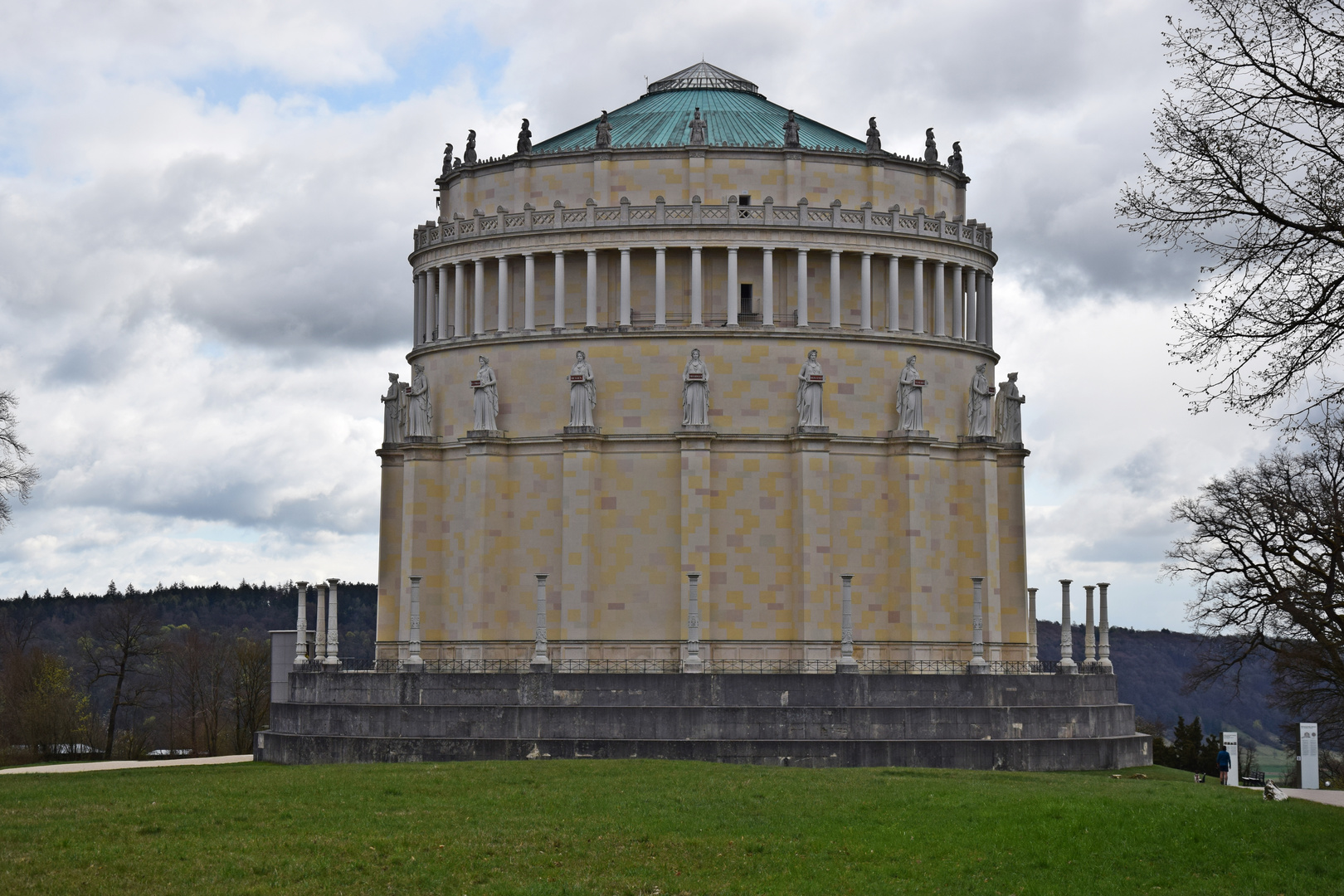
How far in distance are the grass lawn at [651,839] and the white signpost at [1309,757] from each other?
48.2 ft

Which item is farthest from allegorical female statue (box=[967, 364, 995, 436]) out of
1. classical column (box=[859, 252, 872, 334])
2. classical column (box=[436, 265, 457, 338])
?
classical column (box=[436, 265, 457, 338])

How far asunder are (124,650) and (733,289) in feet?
157

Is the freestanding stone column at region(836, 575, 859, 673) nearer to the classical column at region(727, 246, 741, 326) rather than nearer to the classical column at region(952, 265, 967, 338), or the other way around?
the classical column at region(727, 246, 741, 326)

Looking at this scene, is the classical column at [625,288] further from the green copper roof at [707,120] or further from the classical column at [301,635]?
the classical column at [301,635]

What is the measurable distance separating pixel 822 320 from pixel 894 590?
10699 millimetres

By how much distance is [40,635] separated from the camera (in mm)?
158375

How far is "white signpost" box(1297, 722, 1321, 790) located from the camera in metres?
52.6

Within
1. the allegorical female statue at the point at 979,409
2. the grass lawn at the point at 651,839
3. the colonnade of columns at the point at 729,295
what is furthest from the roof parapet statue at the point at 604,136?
the grass lawn at the point at 651,839

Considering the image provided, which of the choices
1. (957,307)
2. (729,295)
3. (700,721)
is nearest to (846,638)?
(700,721)

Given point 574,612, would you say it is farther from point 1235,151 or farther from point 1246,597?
point 1235,151

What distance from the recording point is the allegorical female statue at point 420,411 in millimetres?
64000

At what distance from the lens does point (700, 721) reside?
5019 centimetres

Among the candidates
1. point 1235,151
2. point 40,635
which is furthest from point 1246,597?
point 40,635

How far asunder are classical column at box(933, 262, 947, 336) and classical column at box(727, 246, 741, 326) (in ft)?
29.2
